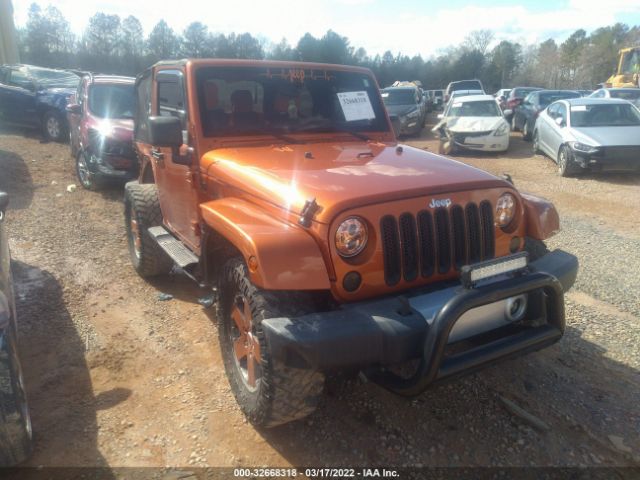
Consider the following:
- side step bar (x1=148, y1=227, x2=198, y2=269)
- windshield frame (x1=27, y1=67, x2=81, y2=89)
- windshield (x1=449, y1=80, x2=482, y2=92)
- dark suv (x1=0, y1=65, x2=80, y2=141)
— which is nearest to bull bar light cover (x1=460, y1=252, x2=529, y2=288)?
side step bar (x1=148, y1=227, x2=198, y2=269)

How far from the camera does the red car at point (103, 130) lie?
25.8ft

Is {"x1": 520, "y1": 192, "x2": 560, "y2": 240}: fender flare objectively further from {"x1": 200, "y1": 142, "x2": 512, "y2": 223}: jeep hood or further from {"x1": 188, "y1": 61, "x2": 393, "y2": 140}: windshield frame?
{"x1": 188, "y1": 61, "x2": 393, "y2": 140}: windshield frame

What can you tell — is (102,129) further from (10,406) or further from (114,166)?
(10,406)

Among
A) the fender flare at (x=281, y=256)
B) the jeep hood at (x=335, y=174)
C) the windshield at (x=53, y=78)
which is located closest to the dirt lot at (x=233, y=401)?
the fender flare at (x=281, y=256)

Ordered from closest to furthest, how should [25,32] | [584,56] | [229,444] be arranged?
[229,444] < [25,32] < [584,56]

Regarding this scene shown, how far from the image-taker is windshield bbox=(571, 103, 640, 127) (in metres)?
10.5

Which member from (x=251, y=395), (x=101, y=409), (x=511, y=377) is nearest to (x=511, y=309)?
(x=511, y=377)

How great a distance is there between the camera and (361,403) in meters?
3.10

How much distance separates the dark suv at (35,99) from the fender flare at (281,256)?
1124cm

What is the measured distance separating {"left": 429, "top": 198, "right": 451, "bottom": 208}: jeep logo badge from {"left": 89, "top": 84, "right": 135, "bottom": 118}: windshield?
729cm

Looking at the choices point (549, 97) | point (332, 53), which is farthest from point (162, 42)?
point (549, 97)

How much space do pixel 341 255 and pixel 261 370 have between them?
72 cm

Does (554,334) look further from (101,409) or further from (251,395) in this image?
(101,409)

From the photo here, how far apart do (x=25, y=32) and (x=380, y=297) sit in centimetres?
3946
